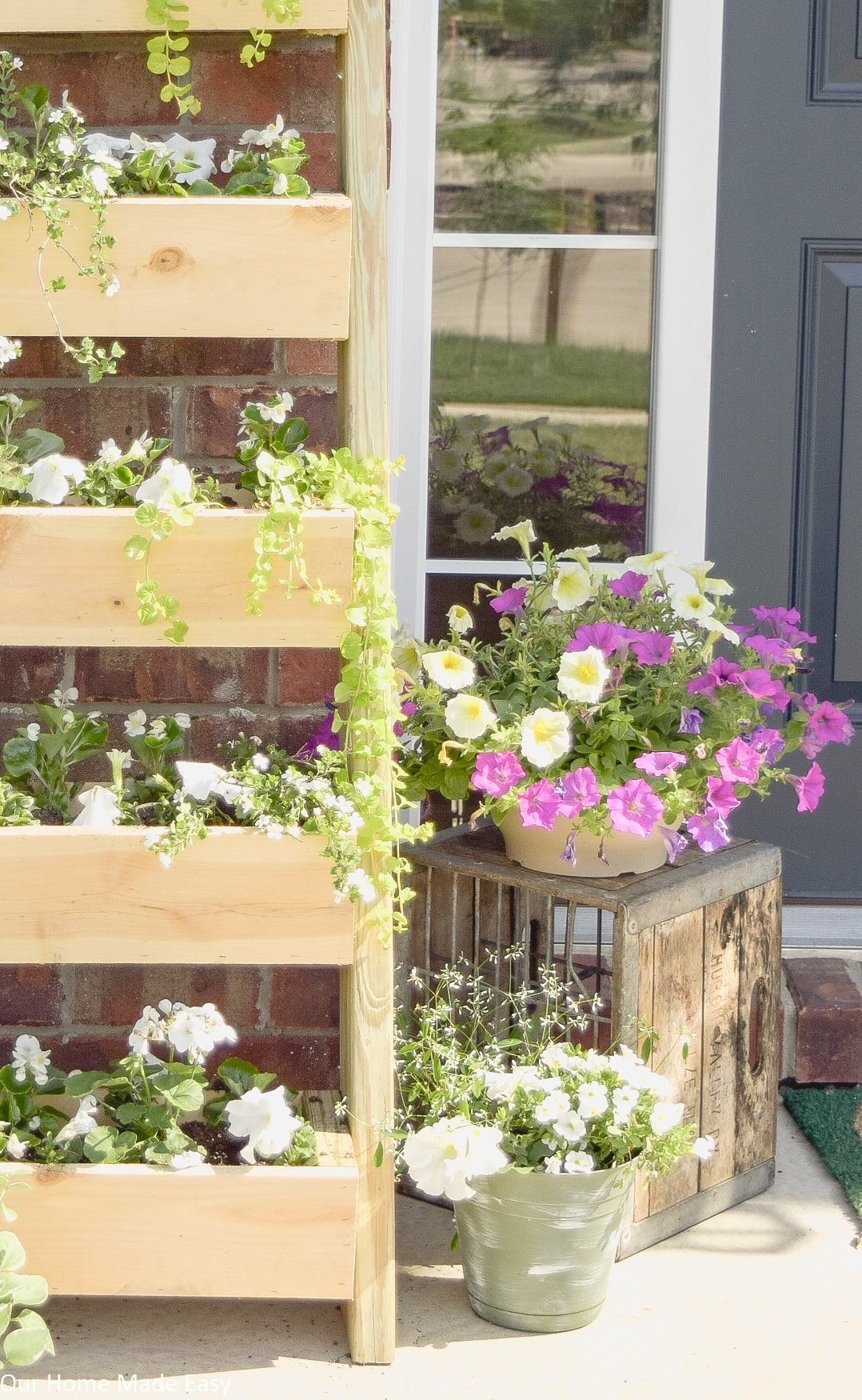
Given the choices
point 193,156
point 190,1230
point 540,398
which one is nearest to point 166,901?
point 190,1230

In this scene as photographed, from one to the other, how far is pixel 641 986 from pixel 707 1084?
0.71 feet

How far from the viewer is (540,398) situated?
2.29 meters

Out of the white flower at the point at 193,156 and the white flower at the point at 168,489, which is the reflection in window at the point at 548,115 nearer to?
the white flower at the point at 193,156

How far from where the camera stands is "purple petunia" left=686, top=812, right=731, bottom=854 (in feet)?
5.83

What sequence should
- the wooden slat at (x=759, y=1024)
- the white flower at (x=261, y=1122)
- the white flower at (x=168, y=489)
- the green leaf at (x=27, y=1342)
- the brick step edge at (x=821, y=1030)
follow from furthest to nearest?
the brick step edge at (x=821, y=1030), the wooden slat at (x=759, y=1024), the white flower at (x=261, y=1122), the white flower at (x=168, y=489), the green leaf at (x=27, y=1342)

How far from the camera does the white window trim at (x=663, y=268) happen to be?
2.20 meters

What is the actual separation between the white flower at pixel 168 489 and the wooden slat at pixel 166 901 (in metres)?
0.35

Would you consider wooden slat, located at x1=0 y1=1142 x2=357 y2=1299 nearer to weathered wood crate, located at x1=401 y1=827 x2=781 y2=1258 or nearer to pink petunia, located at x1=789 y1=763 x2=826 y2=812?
weathered wood crate, located at x1=401 y1=827 x2=781 y2=1258

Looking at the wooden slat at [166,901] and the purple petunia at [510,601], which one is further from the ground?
the purple petunia at [510,601]

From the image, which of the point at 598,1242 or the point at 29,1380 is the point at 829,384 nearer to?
the point at 598,1242

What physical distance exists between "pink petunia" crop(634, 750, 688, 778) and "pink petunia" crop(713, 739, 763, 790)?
0.06 metres

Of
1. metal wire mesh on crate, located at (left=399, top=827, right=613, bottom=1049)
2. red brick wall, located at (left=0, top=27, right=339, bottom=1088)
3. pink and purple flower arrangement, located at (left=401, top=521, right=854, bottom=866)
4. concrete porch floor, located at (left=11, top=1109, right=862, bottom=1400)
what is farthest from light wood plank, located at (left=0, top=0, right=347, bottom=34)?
concrete porch floor, located at (left=11, top=1109, right=862, bottom=1400)

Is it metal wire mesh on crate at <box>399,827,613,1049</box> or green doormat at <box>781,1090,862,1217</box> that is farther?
green doormat at <box>781,1090,862,1217</box>

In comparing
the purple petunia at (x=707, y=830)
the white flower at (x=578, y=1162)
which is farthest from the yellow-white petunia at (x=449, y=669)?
the white flower at (x=578, y=1162)
